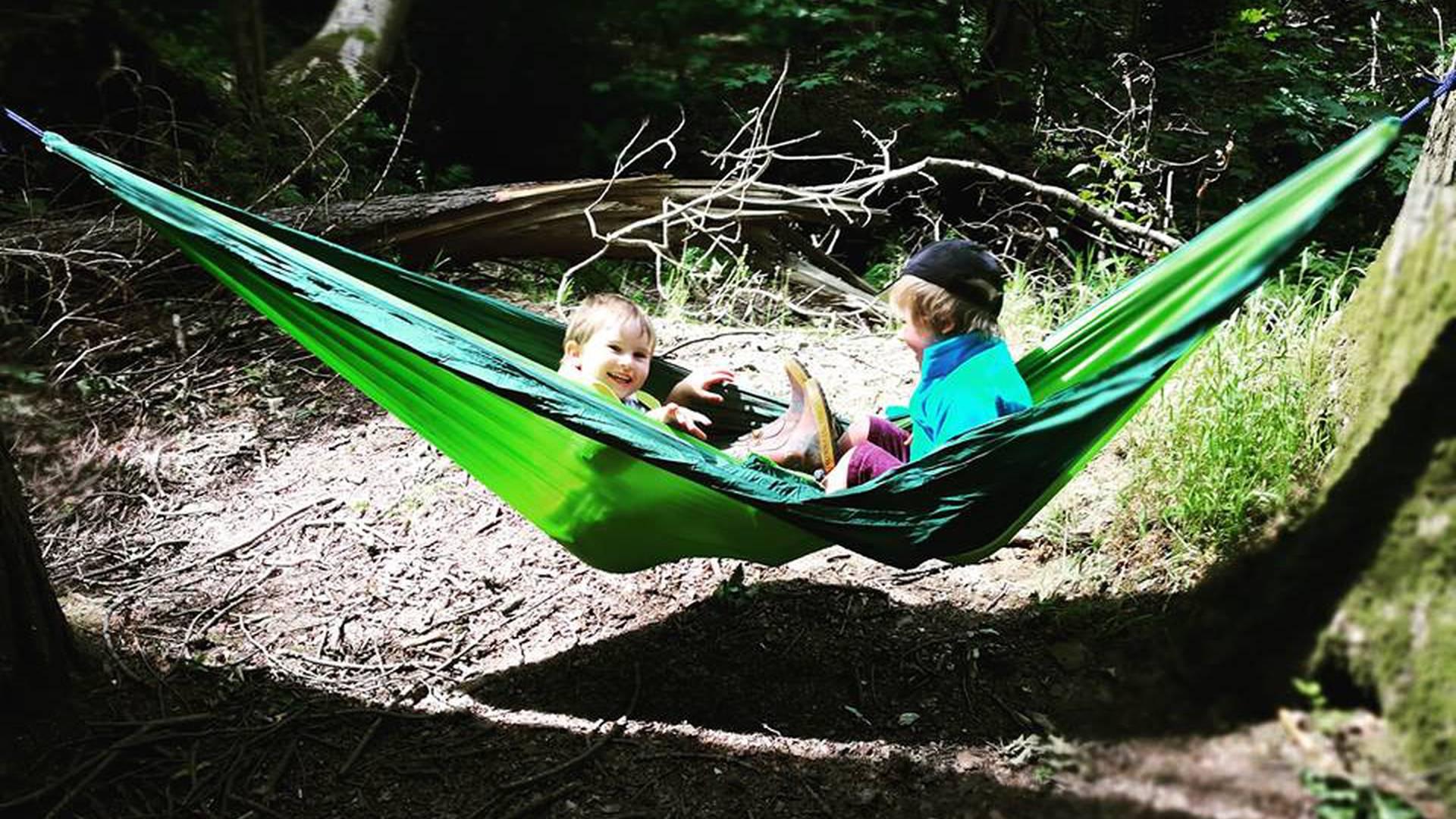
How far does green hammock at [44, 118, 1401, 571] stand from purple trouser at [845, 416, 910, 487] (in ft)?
0.54

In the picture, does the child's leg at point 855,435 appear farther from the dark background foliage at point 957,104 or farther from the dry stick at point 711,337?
the dry stick at point 711,337

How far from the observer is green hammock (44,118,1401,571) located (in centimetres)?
160

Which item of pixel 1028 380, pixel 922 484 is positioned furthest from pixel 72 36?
pixel 1028 380

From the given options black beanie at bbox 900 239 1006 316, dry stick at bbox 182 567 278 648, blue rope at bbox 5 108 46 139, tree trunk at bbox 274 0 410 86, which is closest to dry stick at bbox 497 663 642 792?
dry stick at bbox 182 567 278 648

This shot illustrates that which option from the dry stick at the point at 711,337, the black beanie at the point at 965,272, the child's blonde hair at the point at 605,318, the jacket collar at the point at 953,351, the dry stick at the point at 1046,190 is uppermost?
the dry stick at the point at 1046,190

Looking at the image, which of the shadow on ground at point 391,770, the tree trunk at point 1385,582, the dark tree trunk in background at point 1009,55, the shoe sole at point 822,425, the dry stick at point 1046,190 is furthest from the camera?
the dark tree trunk in background at point 1009,55

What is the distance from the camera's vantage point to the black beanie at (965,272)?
Answer: 75.7 inches

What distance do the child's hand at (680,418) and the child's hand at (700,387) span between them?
77 millimetres

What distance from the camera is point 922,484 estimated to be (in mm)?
1651

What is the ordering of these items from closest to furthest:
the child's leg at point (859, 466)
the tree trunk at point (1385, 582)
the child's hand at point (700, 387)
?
the tree trunk at point (1385, 582) → the child's leg at point (859, 466) → the child's hand at point (700, 387)

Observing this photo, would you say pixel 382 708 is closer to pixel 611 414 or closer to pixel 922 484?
pixel 611 414

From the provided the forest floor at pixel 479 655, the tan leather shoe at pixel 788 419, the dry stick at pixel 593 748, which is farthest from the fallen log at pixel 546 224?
the dry stick at pixel 593 748

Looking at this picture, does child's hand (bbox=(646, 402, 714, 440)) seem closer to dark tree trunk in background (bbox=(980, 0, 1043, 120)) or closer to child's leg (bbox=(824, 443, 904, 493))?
child's leg (bbox=(824, 443, 904, 493))

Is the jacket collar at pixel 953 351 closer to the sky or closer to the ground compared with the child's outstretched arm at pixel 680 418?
closer to the sky
